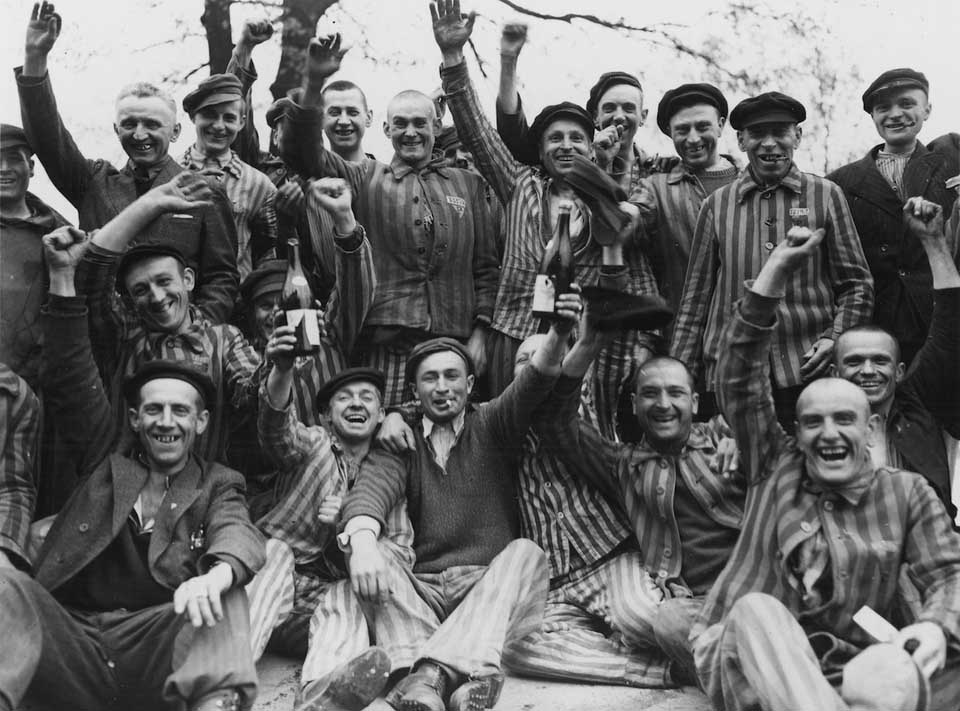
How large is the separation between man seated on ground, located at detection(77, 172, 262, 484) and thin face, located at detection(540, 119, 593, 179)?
1709 millimetres

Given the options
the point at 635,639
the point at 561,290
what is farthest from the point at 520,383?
the point at 635,639

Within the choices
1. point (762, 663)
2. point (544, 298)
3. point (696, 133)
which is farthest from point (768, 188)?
point (762, 663)

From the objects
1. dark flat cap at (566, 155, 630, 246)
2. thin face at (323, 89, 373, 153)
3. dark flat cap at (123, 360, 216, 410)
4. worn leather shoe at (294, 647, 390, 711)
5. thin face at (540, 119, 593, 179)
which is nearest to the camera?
worn leather shoe at (294, 647, 390, 711)

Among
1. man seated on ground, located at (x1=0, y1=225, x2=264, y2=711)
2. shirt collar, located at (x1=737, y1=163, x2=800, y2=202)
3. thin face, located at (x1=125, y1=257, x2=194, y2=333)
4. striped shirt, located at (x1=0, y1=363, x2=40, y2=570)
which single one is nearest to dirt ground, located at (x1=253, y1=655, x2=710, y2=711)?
man seated on ground, located at (x1=0, y1=225, x2=264, y2=711)

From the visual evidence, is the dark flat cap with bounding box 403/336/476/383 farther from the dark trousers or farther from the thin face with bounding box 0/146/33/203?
the thin face with bounding box 0/146/33/203

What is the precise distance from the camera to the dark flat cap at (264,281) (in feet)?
23.0

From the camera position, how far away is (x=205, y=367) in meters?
6.45

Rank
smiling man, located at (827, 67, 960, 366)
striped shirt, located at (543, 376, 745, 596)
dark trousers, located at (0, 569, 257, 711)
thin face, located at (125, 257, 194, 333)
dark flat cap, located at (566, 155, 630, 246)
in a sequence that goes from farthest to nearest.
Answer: smiling man, located at (827, 67, 960, 366) → thin face, located at (125, 257, 194, 333) → dark flat cap, located at (566, 155, 630, 246) → striped shirt, located at (543, 376, 745, 596) → dark trousers, located at (0, 569, 257, 711)

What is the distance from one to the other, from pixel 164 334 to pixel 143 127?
1.12 metres

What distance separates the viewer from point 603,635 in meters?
6.19

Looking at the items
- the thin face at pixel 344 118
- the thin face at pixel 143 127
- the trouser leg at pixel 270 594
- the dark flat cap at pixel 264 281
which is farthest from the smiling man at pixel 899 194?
the thin face at pixel 143 127

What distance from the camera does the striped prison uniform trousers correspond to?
600cm

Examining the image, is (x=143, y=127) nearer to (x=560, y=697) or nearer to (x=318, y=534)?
(x=318, y=534)

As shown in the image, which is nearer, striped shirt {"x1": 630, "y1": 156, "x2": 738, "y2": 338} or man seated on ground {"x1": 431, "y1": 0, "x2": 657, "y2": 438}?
man seated on ground {"x1": 431, "y1": 0, "x2": 657, "y2": 438}
